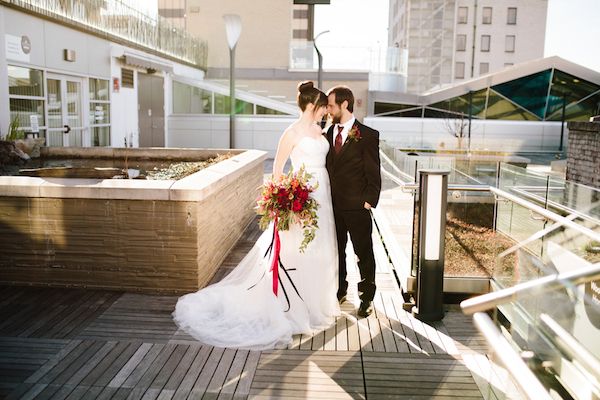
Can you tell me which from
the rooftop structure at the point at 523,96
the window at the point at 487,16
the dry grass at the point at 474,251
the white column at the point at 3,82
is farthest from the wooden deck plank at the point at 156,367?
the window at the point at 487,16

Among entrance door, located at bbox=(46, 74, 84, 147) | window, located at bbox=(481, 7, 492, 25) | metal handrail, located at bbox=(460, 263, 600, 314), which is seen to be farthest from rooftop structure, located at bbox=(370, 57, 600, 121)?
window, located at bbox=(481, 7, 492, 25)

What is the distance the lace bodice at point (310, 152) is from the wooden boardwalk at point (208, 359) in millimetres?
1392

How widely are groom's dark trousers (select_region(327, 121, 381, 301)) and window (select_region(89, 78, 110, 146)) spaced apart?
42.1 ft

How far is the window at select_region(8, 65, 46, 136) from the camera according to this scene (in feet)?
40.6

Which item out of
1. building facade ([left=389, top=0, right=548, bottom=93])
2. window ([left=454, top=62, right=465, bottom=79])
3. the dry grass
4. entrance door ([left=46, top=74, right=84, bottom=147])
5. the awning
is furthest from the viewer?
window ([left=454, top=62, right=465, bottom=79])

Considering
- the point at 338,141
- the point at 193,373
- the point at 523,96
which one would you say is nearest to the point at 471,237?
the point at 338,141

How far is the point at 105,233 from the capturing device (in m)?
5.84

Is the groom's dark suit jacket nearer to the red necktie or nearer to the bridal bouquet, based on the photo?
the red necktie

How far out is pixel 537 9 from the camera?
221 feet

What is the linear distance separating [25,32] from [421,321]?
36.8 feet

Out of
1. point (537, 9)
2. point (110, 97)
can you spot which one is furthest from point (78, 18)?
point (537, 9)

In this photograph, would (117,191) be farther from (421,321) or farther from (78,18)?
(78,18)

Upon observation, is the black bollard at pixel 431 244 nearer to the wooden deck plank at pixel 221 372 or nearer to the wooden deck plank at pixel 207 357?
the wooden deck plank at pixel 207 357

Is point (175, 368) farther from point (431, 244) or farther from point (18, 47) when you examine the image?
point (18, 47)
